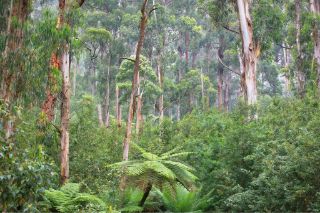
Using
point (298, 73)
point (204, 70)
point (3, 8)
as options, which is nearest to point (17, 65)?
point (3, 8)

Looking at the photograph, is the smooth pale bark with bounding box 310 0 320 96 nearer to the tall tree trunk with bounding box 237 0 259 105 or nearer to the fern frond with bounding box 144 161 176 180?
the tall tree trunk with bounding box 237 0 259 105

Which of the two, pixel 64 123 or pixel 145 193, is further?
pixel 64 123

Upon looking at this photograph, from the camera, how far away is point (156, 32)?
3089cm

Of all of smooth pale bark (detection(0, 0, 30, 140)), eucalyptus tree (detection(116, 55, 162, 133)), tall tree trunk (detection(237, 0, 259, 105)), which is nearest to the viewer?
smooth pale bark (detection(0, 0, 30, 140))

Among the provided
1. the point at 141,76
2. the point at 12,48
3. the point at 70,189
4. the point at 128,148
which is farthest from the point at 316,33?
the point at 70,189

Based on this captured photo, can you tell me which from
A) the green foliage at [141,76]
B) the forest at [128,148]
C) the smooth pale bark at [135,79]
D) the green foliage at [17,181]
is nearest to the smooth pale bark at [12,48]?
the forest at [128,148]

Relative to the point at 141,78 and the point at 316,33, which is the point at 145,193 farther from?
Answer: the point at 141,78

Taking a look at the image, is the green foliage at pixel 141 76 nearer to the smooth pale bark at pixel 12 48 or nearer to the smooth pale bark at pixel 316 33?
the smooth pale bark at pixel 316 33

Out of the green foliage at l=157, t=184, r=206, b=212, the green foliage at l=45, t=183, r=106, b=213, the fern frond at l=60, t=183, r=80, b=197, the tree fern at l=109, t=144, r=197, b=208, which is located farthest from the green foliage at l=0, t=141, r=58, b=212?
the green foliage at l=157, t=184, r=206, b=212

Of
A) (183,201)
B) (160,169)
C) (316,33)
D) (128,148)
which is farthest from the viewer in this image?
(316,33)

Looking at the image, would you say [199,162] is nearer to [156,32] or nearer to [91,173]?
[91,173]

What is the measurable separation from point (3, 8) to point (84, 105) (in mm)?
4416

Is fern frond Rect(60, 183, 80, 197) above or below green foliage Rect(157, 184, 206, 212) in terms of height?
above

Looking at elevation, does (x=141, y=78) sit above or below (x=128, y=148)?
above
